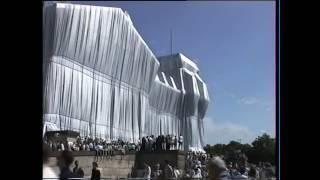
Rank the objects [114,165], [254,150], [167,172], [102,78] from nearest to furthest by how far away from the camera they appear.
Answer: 1. [254,150]
2. [167,172]
3. [114,165]
4. [102,78]

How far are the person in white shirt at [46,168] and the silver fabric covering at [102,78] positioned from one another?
1764cm

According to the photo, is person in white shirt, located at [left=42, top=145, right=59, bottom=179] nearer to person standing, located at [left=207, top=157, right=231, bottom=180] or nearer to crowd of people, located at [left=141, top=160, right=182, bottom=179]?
person standing, located at [left=207, top=157, right=231, bottom=180]

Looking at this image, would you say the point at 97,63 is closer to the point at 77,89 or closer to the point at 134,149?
the point at 77,89

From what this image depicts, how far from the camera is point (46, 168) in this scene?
4.64ft

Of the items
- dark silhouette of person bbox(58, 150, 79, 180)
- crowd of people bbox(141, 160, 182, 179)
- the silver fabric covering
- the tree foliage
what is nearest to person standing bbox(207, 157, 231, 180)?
the tree foliage

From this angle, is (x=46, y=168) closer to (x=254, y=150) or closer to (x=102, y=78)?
(x=254, y=150)

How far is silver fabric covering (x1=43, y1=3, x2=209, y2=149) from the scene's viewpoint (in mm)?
23516

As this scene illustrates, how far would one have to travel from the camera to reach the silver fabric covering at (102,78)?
2352 centimetres

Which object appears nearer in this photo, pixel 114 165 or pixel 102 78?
pixel 114 165

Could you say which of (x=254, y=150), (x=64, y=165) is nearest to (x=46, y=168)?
(x=64, y=165)

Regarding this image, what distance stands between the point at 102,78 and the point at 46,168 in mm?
26846

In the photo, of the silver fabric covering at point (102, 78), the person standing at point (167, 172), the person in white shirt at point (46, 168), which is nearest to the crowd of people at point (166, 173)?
the person standing at point (167, 172)
